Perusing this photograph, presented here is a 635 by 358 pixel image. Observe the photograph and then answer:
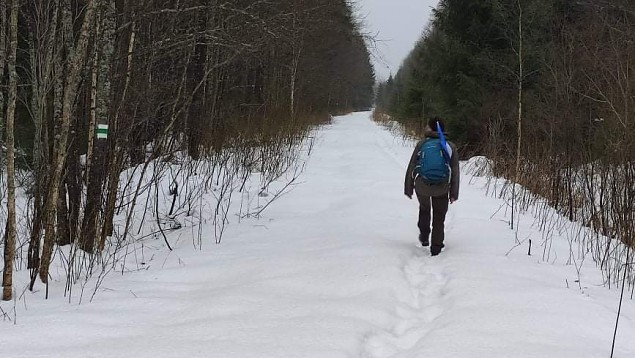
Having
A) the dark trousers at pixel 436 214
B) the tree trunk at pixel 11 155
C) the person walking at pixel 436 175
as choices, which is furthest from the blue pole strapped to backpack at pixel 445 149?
the tree trunk at pixel 11 155

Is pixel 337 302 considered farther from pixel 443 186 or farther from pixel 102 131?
pixel 102 131

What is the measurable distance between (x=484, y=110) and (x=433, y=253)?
12.0 metres

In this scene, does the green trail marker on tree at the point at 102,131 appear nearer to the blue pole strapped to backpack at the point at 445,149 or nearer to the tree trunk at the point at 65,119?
the tree trunk at the point at 65,119

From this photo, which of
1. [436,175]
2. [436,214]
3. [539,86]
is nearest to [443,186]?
[436,175]

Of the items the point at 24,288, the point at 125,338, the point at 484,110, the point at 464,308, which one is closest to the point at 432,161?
the point at 464,308

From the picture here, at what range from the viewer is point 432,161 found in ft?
19.3

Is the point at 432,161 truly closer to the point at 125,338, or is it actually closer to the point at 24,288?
the point at 125,338

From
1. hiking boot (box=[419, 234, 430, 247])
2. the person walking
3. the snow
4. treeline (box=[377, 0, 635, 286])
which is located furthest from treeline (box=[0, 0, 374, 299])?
treeline (box=[377, 0, 635, 286])

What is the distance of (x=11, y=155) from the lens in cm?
411

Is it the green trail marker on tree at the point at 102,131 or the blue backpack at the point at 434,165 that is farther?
the blue backpack at the point at 434,165

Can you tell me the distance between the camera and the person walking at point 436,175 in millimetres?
5871

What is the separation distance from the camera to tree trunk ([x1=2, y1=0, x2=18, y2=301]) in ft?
13.1

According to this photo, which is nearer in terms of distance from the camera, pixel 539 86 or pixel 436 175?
pixel 436 175

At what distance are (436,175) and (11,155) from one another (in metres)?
4.01
